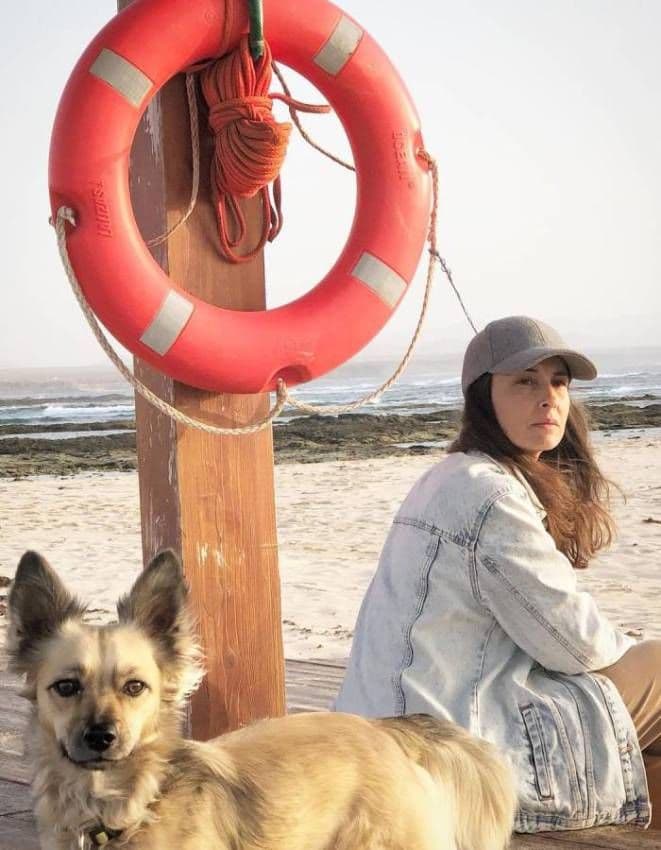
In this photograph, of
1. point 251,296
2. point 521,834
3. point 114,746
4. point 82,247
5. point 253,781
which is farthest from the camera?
point 251,296

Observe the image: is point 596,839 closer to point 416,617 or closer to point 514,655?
point 514,655

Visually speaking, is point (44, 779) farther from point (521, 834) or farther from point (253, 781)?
point (521, 834)

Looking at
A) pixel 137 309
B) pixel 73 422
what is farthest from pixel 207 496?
pixel 73 422

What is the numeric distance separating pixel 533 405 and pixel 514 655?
487mm

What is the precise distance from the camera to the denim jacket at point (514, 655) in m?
A: 2.09

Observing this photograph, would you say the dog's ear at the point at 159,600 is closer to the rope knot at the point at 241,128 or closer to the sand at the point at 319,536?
the rope knot at the point at 241,128

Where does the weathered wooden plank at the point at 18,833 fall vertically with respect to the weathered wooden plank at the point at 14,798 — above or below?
above

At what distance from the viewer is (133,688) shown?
160 centimetres

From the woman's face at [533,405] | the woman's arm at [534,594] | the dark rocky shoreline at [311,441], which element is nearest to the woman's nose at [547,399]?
the woman's face at [533,405]

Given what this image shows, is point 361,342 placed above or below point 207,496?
above

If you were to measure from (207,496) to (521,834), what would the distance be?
91 cm

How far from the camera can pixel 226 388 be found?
2.46 meters

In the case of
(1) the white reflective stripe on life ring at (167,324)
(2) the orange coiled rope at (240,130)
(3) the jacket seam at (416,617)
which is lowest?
(3) the jacket seam at (416,617)

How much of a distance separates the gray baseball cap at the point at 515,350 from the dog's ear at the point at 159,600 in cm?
84
